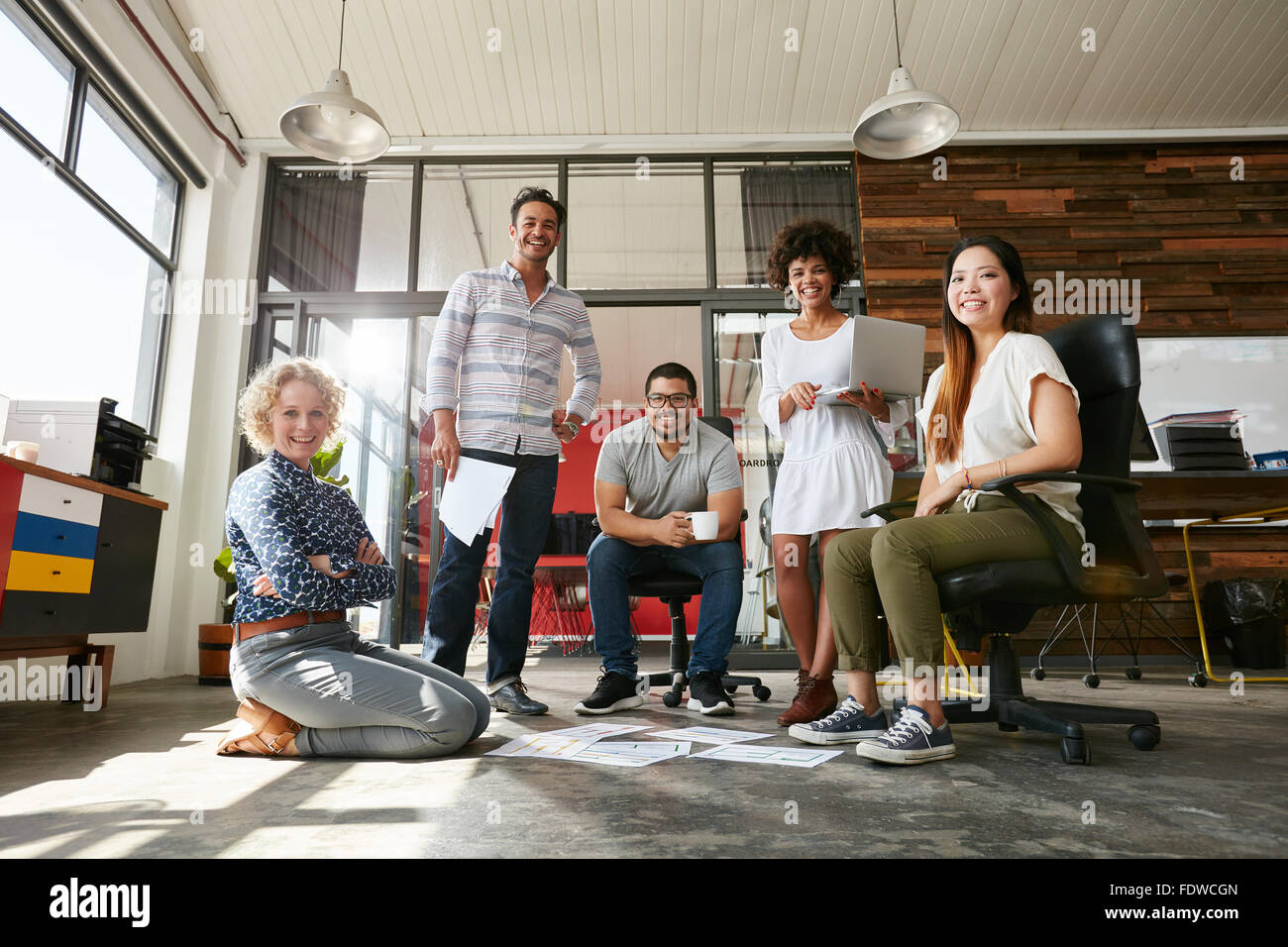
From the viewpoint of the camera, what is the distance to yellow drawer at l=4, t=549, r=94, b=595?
208 centimetres

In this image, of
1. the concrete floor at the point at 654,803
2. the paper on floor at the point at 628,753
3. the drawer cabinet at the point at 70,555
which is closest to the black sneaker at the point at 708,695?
the concrete floor at the point at 654,803

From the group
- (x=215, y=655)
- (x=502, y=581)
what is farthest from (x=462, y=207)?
(x=502, y=581)

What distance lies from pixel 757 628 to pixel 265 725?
9.95 feet

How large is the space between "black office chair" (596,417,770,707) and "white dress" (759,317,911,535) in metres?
0.45

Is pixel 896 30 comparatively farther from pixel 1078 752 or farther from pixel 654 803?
pixel 654 803

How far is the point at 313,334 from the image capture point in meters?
4.53

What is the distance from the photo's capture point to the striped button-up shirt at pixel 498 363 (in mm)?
2291

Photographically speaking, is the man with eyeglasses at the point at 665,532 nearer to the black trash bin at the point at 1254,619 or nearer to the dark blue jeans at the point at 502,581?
the dark blue jeans at the point at 502,581

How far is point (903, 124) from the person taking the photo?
10.8 feet

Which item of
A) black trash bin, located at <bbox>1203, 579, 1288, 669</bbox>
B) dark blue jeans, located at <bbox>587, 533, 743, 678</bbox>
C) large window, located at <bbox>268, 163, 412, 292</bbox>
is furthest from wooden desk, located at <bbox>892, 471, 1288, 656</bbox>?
large window, located at <bbox>268, 163, 412, 292</bbox>

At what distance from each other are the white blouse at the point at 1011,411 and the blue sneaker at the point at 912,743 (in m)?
0.46

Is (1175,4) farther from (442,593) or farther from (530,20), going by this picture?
(442,593)
